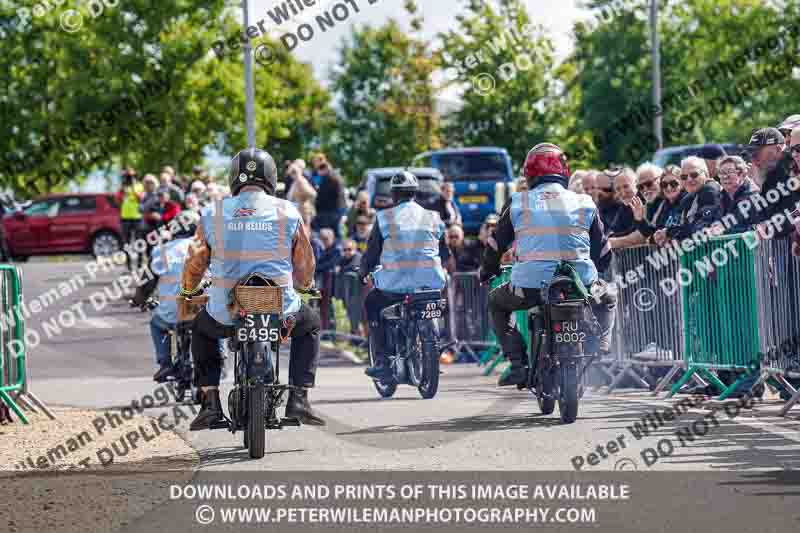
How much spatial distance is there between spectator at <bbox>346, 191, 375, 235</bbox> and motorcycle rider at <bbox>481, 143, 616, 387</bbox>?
1153cm

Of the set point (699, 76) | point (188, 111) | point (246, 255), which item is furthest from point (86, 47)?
point (246, 255)

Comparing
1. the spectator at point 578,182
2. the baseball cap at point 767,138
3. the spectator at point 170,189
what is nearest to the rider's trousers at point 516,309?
the baseball cap at point 767,138

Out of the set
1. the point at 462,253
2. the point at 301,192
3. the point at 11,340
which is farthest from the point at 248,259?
the point at 301,192

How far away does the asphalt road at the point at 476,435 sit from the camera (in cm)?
923

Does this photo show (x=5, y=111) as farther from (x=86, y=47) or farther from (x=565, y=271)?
(x=565, y=271)

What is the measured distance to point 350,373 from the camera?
19.5m

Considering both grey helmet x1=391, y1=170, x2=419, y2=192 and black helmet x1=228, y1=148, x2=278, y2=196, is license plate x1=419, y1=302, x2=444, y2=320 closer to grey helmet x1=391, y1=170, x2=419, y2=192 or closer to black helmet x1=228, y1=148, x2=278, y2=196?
grey helmet x1=391, y1=170, x2=419, y2=192

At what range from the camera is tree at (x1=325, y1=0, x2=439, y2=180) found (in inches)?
2530

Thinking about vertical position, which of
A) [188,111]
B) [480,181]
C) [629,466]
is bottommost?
[629,466]

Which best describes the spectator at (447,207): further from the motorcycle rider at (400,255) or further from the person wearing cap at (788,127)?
the person wearing cap at (788,127)

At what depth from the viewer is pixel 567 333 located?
1112 centimetres

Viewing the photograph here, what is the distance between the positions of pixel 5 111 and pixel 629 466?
4973 cm

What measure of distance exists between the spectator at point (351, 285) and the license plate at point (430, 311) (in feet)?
23.9

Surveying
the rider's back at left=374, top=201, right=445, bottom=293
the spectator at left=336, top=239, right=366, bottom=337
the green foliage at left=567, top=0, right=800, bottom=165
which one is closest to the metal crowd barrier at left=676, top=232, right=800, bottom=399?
the rider's back at left=374, top=201, right=445, bottom=293
